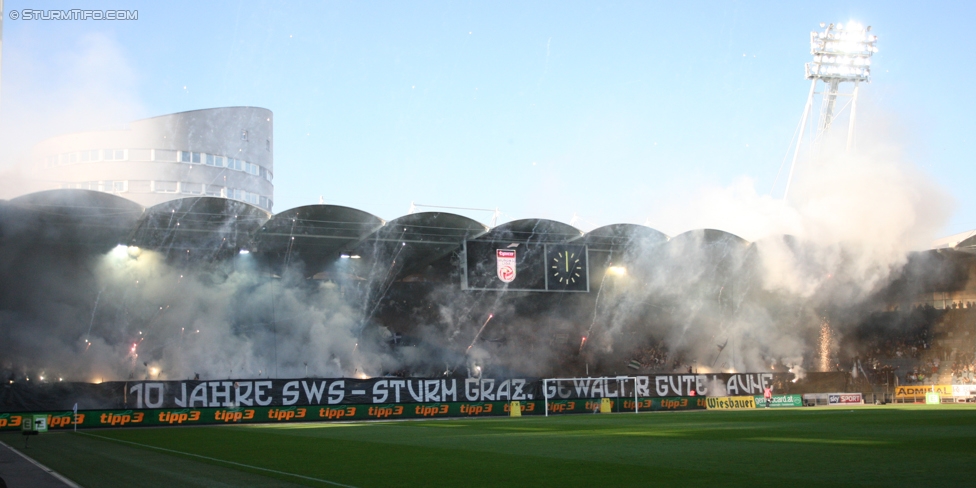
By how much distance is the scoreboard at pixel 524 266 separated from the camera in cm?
4453

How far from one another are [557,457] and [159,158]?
186ft

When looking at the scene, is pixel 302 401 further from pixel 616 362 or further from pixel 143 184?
→ pixel 143 184

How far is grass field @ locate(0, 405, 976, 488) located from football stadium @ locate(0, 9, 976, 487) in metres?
0.23

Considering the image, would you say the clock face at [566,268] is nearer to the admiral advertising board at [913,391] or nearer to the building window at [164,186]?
the admiral advertising board at [913,391]

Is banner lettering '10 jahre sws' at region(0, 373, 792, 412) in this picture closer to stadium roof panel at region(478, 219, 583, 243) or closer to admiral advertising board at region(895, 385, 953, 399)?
admiral advertising board at region(895, 385, 953, 399)

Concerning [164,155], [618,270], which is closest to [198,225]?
[618,270]

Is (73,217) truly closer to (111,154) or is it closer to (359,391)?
(359,391)

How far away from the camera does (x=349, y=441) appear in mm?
21453

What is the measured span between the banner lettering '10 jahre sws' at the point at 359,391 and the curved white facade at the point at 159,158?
96.4 feet

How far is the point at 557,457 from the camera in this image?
15195 millimetres

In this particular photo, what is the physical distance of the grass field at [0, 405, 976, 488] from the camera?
1176cm

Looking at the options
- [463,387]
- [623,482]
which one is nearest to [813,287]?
[463,387]

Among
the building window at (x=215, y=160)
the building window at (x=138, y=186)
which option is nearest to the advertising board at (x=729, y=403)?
the building window at (x=215, y=160)

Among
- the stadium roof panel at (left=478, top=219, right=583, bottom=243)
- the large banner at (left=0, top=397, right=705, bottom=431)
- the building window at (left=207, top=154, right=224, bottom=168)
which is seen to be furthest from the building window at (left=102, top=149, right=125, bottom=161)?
the large banner at (left=0, top=397, right=705, bottom=431)
